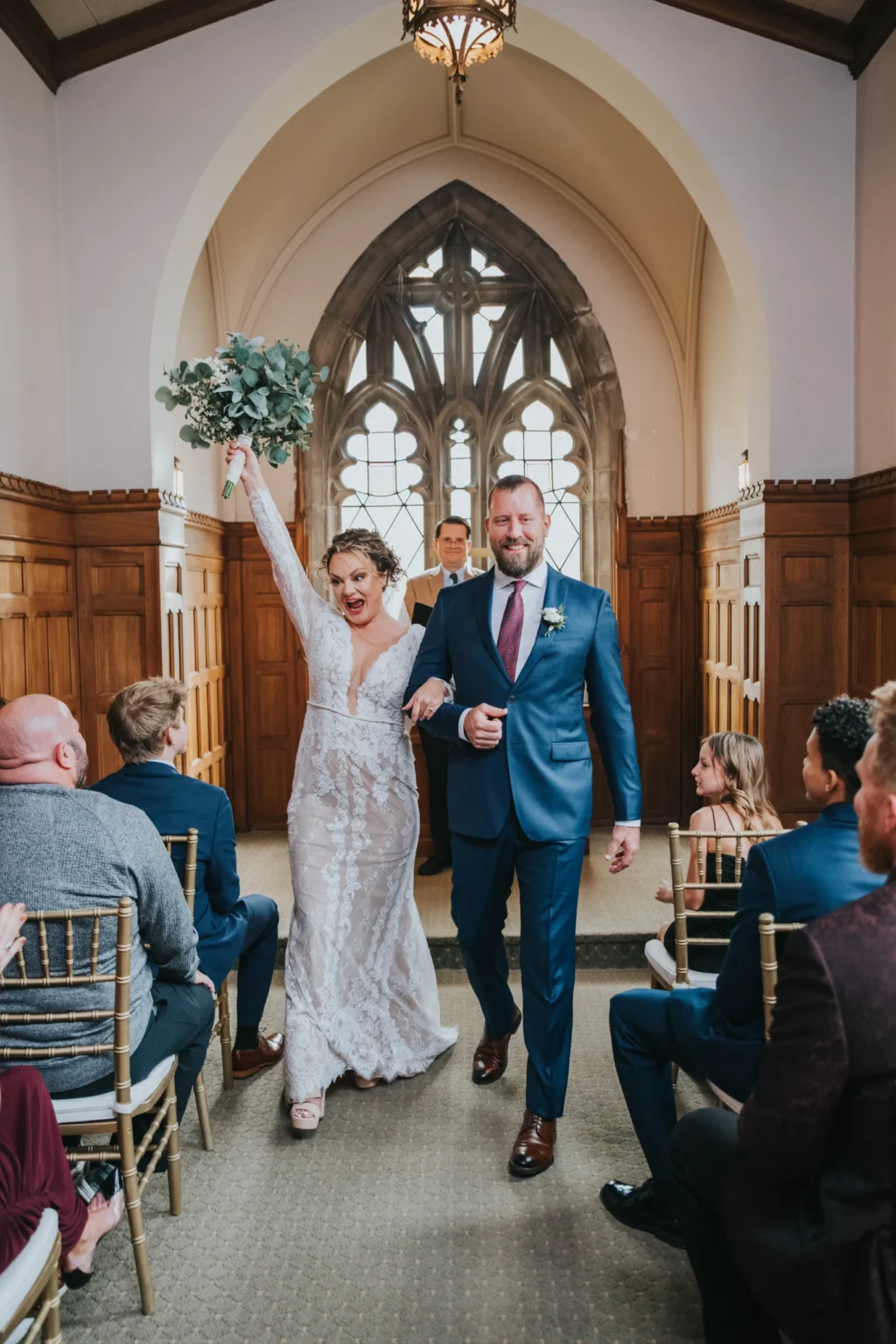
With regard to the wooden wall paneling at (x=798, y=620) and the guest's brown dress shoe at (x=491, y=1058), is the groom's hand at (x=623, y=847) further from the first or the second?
the wooden wall paneling at (x=798, y=620)

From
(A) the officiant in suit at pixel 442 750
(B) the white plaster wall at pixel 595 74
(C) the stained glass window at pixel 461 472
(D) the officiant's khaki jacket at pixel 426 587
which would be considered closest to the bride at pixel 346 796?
(B) the white plaster wall at pixel 595 74

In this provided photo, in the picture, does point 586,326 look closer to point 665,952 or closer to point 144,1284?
point 665,952

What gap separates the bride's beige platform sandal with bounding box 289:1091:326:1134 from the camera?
3.09 meters

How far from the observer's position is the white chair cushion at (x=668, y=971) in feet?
9.62

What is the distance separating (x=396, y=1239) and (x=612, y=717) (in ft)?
4.74

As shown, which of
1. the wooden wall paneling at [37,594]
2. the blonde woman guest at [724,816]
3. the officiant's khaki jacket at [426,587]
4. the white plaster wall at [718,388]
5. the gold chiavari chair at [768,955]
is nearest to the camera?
the gold chiavari chair at [768,955]

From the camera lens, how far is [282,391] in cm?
337

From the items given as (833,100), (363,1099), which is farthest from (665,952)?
(833,100)

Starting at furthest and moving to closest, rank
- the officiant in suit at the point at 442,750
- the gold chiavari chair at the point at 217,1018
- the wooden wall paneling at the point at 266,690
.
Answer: the wooden wall paneling at the point at 266,690 → the officiant in suit at the point at 442,750 → the gold chiavari chair at the point at 217,1018

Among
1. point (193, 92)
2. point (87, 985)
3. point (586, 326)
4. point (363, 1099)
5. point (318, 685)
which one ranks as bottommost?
point (363, 1099)

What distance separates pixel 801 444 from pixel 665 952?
278 cm

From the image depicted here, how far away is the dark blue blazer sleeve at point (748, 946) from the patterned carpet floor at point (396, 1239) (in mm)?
705

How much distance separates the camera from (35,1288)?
1.74 m

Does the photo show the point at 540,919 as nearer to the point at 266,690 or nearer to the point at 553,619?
the point at 553,619
